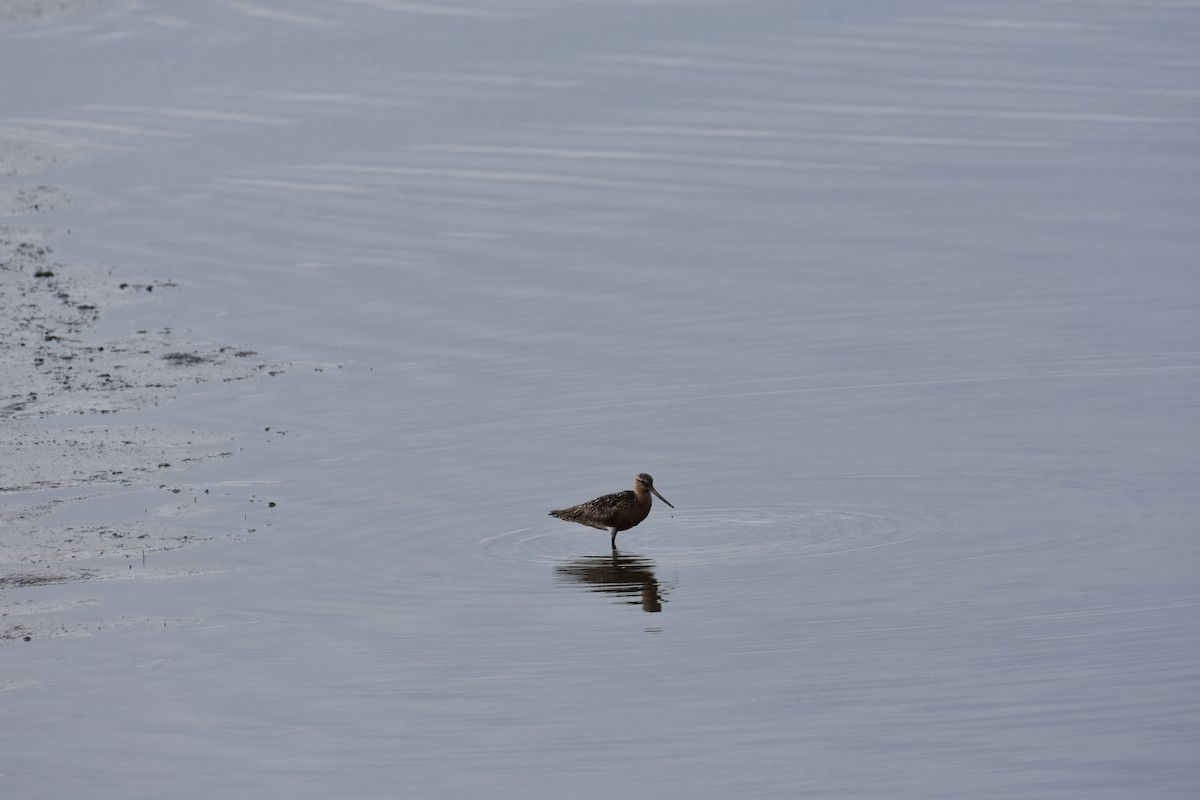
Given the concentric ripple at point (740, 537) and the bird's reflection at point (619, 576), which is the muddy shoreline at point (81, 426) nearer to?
the concentric ripple at point (740, 537)

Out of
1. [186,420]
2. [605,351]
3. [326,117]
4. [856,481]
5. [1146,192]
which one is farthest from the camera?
[326,117]

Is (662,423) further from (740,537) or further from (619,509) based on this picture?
(740,537)

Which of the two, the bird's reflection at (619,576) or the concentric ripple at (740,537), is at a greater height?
the concentric ripple at (740,537)

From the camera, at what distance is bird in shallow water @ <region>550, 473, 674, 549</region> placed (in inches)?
619

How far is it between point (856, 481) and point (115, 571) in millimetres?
6086

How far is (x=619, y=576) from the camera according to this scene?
1514cm

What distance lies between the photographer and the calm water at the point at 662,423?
11.8 m

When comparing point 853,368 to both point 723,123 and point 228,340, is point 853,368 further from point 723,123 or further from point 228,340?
point 723,123

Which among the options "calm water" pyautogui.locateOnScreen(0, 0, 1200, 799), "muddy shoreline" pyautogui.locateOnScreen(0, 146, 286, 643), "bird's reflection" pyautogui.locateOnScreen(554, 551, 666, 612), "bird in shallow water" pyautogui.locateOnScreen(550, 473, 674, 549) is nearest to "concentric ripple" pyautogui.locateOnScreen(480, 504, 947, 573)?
"calm water" pyautogui.locateOnScreen(0, 0, 1200, 799)

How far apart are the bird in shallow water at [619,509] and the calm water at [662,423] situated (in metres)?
0.30

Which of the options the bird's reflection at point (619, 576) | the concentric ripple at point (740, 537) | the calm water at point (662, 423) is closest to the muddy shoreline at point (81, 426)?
the calm water at point (662, 423)

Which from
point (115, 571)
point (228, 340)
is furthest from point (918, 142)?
point (115, 571)

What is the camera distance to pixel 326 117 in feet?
108

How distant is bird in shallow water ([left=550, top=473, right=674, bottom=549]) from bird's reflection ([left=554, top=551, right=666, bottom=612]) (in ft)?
0.90
